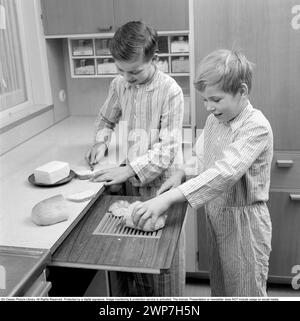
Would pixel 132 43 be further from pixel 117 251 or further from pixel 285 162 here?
pixel 285 162

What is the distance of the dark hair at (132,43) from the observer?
1271 millimetres

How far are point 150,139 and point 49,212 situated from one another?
52cm

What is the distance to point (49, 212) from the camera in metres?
1.08

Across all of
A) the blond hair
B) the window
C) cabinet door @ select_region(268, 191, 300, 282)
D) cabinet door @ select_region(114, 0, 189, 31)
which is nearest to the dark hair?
the blond hair

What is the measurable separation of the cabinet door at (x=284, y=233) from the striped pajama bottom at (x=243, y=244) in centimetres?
63

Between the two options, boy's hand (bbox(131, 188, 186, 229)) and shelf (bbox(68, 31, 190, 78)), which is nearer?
boy's hand (bbox(131, 188, 186, 229))

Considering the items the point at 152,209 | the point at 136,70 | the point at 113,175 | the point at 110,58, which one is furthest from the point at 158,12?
the point at 152,209

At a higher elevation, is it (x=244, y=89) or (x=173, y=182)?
(x=244, y=89)

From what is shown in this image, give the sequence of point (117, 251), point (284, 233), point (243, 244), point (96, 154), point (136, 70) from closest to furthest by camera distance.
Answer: point (117, 251), point (243, 244), point (136, 70), point (96, 154), point (284, 233)

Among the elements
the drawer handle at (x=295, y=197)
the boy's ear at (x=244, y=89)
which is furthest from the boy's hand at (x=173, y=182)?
the drawer handle at (x=295, y=197)

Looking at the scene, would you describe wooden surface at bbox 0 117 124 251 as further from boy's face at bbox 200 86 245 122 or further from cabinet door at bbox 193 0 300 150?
cabinet door at bbox 193 0 300 150

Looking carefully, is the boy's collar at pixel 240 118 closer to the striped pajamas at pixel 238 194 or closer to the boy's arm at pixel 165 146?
the striped pajamas at pixel 238 194

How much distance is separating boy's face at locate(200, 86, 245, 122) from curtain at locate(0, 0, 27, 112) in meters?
1.22

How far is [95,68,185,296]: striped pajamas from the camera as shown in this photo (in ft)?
4.62
